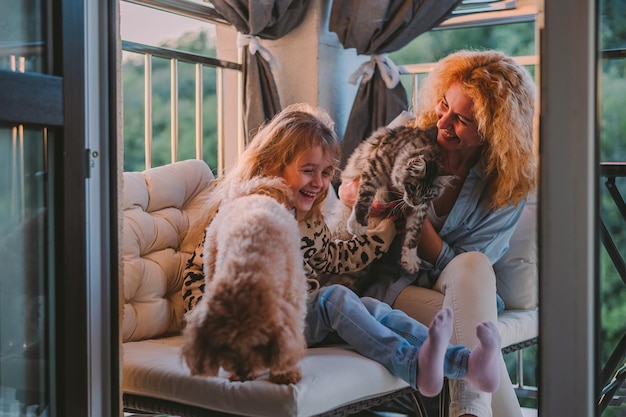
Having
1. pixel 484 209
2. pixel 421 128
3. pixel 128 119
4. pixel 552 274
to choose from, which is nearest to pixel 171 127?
pixel 128 119

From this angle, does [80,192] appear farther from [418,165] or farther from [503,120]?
[503,120]

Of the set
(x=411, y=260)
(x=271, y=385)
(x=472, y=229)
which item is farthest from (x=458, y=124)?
(x=271, y=385)

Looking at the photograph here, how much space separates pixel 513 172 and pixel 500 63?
29 cm

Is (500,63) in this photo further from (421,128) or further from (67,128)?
(67,128)

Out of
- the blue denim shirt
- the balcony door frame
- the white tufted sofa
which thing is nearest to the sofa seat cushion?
the white tufted sofa

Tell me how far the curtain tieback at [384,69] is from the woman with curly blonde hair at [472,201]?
16cm

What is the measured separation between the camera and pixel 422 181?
226 cm

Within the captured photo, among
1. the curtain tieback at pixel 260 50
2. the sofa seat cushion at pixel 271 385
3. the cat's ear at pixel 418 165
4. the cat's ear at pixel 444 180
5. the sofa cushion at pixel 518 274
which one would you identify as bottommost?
the sofa seat cushion at pixel 271 385

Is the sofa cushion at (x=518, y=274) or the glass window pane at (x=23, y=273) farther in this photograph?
the sofa cushion at (x=518, y=274)

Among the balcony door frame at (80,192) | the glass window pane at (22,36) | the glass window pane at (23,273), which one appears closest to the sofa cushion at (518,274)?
the balcony door frame at (80,192)

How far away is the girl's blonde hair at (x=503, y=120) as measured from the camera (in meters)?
2.18

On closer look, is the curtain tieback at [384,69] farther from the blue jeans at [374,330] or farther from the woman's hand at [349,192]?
the blue jeans at [374,330]

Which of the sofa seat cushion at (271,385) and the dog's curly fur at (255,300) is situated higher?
the dog's curly fur at (255,300)

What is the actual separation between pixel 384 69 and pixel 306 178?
17.2 inches
